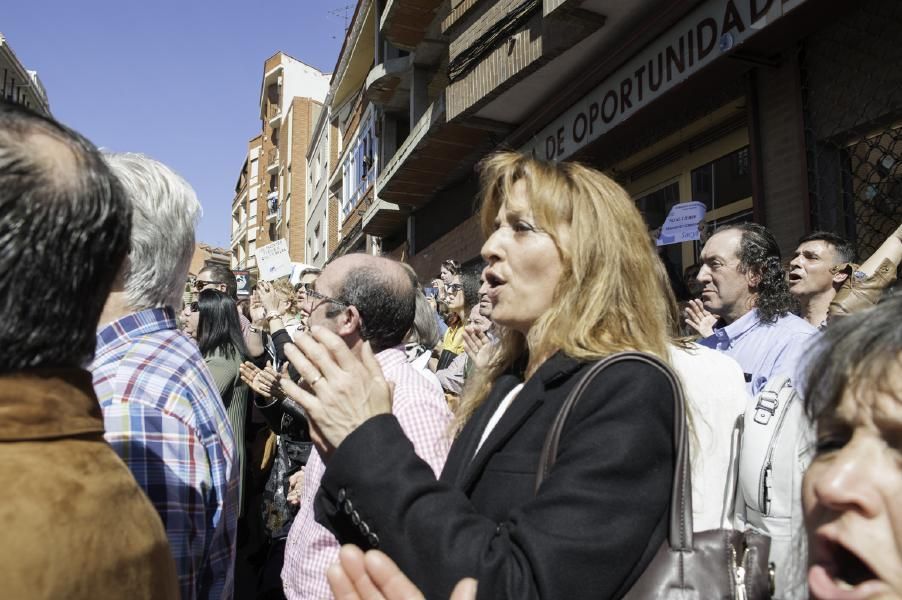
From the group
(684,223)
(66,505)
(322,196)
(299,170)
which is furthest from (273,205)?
(66,505)

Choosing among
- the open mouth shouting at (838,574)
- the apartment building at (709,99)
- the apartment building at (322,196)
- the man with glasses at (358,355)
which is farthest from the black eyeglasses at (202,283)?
the apartment building at (322,196)

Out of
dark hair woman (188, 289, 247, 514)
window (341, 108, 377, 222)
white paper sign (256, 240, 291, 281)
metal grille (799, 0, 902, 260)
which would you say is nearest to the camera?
dark hair woman (188, 289, 247, 514)

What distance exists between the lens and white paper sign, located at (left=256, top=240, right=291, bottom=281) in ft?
32.2

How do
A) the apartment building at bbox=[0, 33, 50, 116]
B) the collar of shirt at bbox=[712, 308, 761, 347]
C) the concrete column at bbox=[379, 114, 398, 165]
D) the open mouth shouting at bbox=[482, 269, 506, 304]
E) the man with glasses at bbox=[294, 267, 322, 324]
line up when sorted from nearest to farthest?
the open mouth shouting at bbox=[482, 269, 506, 304] → the man with glasses at bbox=[294, 267, 322, 324] → the collar of shirt at bbox=[712, 308, 761, 347] → the concrete column at bbox=[379, 114, 398, 165] → the apartment building at bbox=[0, 33, 50, 116]

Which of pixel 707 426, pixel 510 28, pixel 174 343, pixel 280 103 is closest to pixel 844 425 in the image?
pixel 707 426

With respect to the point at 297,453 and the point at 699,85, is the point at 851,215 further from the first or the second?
the point at 297,453

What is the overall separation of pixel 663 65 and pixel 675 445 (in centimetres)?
570

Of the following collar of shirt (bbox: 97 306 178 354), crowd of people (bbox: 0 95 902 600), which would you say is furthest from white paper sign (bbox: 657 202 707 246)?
collar of shirt (bbox: 97 306 178 354)

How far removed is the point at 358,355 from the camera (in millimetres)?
2621

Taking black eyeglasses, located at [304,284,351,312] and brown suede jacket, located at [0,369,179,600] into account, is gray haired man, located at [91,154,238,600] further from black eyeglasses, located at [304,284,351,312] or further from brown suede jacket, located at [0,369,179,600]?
black eyeglasses, located at [304,284,351,312]

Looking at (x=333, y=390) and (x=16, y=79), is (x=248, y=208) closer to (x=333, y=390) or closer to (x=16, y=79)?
(x=16, y=79)

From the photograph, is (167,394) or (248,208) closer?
(167,394)

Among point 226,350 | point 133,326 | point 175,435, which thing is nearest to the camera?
point 175,435

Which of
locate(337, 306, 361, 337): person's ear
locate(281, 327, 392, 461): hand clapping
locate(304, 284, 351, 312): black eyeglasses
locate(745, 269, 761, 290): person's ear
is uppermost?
locate(745, 269, 761, 290): person's ear
